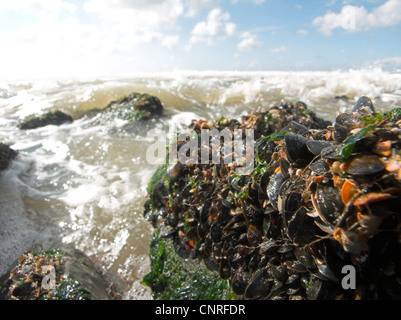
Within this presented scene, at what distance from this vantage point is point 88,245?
389 cm

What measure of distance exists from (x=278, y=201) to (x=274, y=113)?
2.84m

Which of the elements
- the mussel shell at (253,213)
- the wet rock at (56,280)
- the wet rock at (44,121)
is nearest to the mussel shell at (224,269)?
the mussel shell at (253,213)

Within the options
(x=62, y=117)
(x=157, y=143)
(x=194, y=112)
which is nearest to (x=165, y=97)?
(x=194, y=112)

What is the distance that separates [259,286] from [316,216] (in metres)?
0.72

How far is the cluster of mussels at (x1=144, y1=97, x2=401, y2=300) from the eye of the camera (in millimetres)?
1184

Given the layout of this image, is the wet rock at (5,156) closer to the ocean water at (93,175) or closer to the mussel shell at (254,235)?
the ocean water at (93,175)

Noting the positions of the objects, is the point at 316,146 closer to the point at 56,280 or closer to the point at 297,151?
the point at 297,151

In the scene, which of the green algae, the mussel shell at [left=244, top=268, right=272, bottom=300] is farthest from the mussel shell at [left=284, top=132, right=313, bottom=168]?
the green algae

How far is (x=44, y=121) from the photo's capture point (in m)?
10.0

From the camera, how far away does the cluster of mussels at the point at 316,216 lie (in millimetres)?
1184

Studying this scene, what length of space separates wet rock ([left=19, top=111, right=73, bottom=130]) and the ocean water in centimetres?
38

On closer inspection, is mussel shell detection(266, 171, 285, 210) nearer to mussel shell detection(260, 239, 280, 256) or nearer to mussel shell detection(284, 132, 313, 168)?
mussel shell detection(284, 132, 313, 168)

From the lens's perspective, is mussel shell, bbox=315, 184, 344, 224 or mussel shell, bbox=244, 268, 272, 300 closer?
mussel shell, bbox=315, 184, 344, 224

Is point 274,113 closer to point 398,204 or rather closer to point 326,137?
point 326,137
